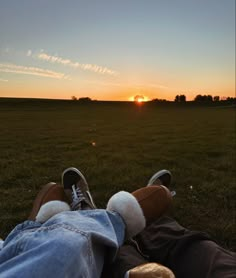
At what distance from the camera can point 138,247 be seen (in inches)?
71.1

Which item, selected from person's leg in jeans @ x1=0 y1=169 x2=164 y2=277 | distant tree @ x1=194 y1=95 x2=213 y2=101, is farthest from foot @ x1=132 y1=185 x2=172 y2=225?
distant tree @ x1=194 y1=95 x2=213 y2=101

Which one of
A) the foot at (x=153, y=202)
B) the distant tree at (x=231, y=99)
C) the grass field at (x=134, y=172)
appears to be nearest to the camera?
the foot at (x=153, y=202)

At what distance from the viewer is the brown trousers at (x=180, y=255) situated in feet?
4.79

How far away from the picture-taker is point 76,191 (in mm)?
2357

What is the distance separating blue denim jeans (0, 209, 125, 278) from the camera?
112 centimetres

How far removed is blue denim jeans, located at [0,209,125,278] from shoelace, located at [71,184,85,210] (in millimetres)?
620

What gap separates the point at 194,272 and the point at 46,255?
0.72 m

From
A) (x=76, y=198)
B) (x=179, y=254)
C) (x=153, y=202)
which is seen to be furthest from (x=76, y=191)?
(x=179, y=254)

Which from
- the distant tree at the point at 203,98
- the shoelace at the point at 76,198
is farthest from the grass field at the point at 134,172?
the distant tree at the point at 203,98

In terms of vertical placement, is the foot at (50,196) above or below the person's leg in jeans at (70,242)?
below

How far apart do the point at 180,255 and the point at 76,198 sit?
85 centimetres

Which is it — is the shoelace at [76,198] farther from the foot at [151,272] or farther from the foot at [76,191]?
the foot at [151,272]

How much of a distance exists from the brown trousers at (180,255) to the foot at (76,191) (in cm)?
45

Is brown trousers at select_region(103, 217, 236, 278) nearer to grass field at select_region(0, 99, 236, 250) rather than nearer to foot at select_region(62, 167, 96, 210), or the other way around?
foot at select_region(62, 167, 96, 210)
